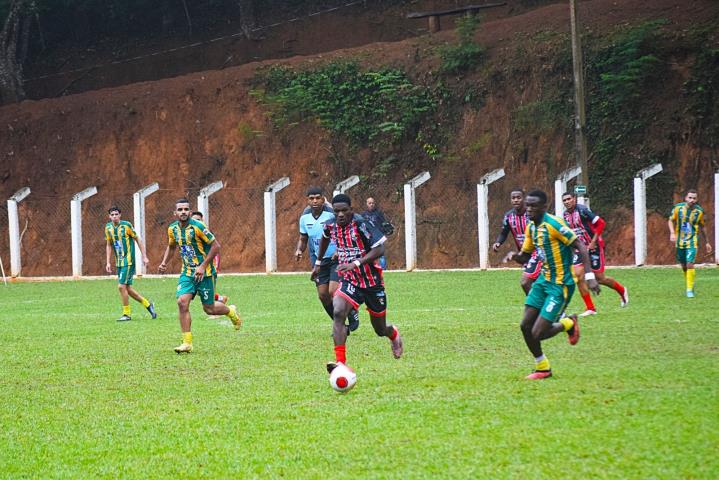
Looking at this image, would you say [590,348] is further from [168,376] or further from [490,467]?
[490,467]

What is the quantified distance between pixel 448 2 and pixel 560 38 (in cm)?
1093

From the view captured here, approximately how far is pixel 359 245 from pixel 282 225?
1095 inches

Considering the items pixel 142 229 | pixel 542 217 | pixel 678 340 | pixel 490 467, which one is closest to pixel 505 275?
pixel 142 229

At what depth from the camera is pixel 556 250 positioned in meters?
10.7

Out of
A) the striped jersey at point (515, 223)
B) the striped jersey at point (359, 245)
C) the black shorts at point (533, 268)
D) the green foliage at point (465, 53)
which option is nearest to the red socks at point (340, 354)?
the striped jersey at point (359, 245)

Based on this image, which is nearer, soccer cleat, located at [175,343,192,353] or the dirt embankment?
soccer cleat, located at [175,343,192,353]

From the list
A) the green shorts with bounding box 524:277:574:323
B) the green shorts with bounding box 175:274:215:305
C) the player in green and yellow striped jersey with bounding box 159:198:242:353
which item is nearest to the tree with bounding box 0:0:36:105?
the player in green and yellow striped jersey with bounding box 159:198:242:353

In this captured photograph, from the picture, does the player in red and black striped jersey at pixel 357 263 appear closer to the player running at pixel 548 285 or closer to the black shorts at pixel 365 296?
the black shorts at pixel 365 296

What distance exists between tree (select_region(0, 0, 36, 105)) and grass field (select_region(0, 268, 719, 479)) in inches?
1290

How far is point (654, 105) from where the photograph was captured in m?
35.6

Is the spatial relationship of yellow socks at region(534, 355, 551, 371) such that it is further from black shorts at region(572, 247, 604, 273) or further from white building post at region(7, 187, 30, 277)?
white building post at region(7, 187, 30, 277)

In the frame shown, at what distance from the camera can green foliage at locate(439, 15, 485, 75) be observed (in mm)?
39906

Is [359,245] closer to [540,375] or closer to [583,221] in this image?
[540,375]

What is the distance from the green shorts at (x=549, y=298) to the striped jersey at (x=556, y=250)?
6 centimetres
